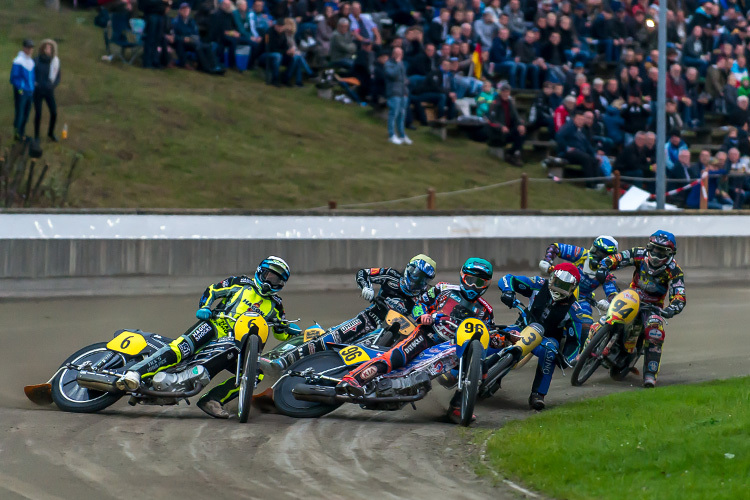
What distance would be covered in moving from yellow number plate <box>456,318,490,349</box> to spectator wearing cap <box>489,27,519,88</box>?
16.0 m

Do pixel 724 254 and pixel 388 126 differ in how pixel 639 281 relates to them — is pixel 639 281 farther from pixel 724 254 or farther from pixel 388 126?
pixel 388 126

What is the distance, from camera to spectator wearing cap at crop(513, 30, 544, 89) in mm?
25219

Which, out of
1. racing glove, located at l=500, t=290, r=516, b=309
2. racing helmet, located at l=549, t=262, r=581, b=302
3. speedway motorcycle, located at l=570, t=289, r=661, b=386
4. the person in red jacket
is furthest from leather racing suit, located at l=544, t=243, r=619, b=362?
the person in red jacket

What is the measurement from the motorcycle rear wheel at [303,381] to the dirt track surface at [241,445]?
126 millimetres

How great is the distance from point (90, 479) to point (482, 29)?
1941 cm

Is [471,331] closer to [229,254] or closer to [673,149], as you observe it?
[229,254]

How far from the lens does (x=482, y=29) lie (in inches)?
985

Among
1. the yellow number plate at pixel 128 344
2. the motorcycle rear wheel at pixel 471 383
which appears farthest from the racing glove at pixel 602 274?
the yellow number plate at pixel 128 344

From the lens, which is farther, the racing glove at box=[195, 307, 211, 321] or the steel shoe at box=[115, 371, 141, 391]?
the racing glove at box=[195, 307, 211, 321]

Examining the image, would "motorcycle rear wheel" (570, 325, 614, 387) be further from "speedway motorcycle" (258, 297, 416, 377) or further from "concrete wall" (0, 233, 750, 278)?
"concrete wall" (0, 233, 750, 278)

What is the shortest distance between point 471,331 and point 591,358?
224cm

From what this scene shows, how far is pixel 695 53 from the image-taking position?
27312 millimetres

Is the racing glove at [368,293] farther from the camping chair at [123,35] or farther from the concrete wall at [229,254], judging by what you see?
the camping chair at [123,35]

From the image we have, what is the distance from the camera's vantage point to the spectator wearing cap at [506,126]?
77.9 feet
